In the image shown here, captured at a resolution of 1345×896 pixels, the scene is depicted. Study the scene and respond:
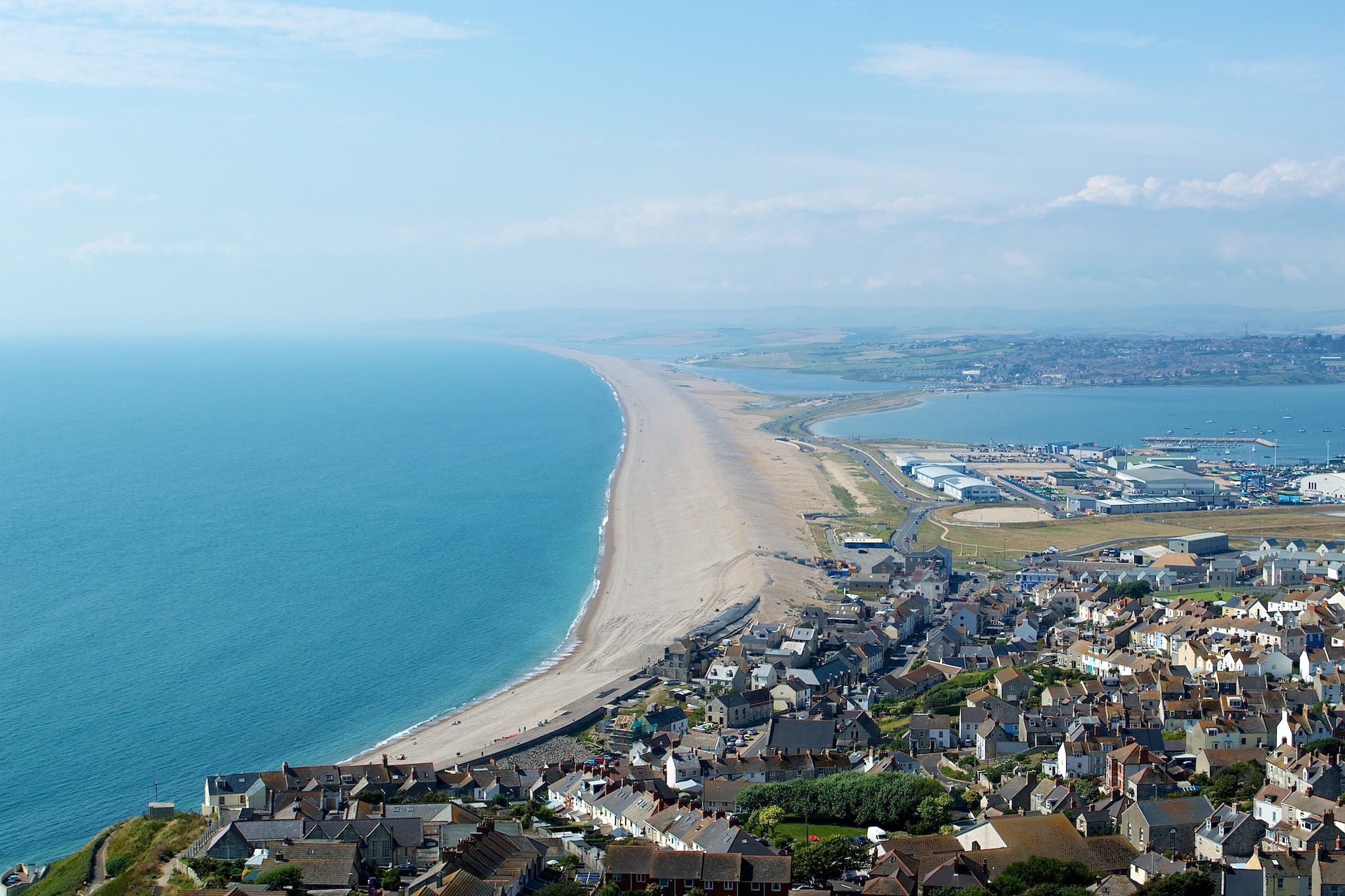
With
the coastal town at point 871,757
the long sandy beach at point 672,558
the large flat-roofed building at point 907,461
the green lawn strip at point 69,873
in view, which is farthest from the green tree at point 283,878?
the large flat-roofed building at point 907,461

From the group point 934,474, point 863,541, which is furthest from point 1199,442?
point 863,541

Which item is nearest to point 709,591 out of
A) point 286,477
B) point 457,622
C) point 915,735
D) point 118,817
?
point 457,622

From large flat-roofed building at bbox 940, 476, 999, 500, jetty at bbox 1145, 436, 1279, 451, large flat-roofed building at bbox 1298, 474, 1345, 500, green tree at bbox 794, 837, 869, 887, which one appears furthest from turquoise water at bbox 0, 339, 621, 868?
jetty at bbox 1145, 436, 1279, 451

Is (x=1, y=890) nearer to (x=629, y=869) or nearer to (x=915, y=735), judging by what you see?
(x=629, y=869)

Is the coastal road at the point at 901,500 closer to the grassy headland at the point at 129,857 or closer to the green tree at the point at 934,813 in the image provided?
the green tree at the point at 934,813

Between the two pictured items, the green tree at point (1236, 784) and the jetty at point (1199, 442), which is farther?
the jetty at point (1199, 442)

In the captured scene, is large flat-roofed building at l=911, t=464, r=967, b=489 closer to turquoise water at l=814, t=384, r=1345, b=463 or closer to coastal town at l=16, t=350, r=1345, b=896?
coastal town at l=16, t=350, r=1345, b=896
